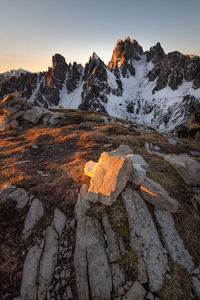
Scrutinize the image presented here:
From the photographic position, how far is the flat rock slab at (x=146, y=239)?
3650 mm

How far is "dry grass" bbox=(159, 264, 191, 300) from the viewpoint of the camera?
10.8 ft

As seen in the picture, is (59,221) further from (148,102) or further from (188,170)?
(148,102)

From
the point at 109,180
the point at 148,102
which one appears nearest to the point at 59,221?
the point at 109,180

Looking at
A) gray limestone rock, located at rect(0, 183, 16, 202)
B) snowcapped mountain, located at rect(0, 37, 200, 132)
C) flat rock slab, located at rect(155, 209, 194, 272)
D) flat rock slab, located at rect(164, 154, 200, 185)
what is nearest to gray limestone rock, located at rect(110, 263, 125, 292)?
flat rock slab, located at rect(155, 209, 194, 272)

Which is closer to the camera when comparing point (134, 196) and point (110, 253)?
point (110, 253)

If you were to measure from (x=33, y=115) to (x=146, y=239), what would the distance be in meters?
26.5

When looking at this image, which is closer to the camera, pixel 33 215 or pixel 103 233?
pixel 103 233

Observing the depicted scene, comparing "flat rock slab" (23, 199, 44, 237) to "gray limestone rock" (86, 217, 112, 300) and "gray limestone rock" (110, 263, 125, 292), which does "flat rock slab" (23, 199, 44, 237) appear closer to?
"gray limestone rock" (86, 217, 112, 300)

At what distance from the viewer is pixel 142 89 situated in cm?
18225

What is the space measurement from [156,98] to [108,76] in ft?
218

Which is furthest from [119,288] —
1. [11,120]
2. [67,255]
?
[11,120]

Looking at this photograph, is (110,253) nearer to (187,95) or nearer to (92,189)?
(92,189)

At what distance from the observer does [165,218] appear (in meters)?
5.18

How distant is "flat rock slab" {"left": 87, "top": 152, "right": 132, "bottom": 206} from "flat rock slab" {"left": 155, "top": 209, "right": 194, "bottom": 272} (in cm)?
185
